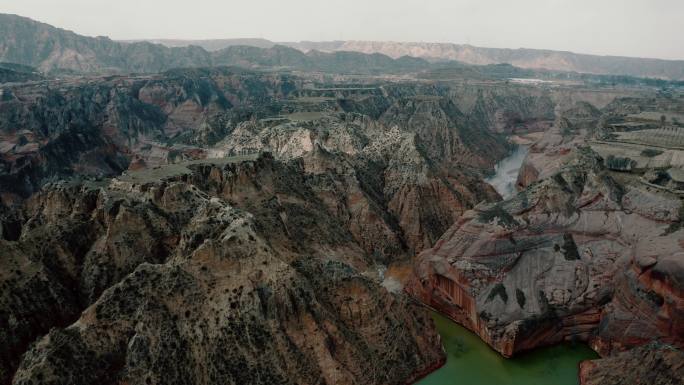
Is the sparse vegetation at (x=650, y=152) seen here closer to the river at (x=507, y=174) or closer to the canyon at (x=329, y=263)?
the canyon at (x=329, y=263)

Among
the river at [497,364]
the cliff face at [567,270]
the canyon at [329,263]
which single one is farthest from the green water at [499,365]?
the cliff face at [567,270]

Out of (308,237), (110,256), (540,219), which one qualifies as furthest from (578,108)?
(110,256)

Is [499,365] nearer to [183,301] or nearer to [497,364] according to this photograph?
[497,364]

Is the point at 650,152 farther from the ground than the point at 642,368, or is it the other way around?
the point at 650,152

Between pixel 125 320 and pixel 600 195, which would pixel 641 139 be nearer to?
pixel 600 195

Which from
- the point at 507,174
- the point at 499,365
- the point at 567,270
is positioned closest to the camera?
the point at 499,365

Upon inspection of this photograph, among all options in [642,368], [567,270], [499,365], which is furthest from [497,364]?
[567,270]

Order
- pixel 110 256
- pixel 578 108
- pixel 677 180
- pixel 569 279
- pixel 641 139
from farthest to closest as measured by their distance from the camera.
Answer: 1. pixel 578 108
2. pixel 641 139
3. pixel 677 180
4. pixel 569 279
5. pixel 110 256
